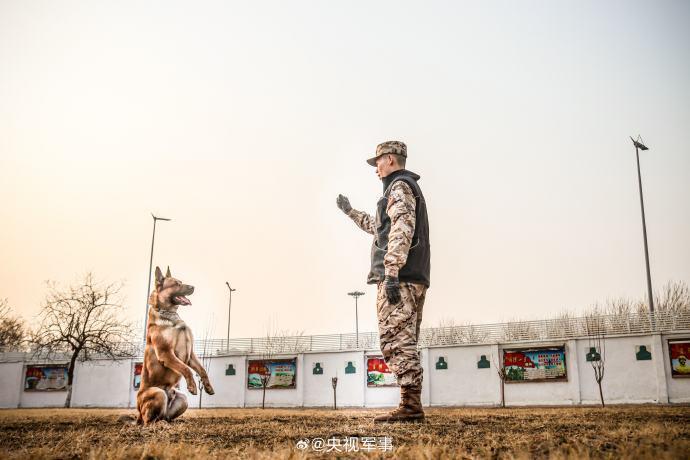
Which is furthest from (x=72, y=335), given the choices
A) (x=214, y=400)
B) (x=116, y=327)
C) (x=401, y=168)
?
(x=401, y=168)

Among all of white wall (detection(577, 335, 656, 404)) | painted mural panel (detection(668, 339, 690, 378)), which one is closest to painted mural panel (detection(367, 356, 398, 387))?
white wall (detection(577, 335, 656, 404))

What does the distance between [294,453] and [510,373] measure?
90.0 feet

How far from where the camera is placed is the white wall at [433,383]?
24.9 meters

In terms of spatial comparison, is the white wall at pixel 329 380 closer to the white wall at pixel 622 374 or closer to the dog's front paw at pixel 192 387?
the white wall at pixel 622 374

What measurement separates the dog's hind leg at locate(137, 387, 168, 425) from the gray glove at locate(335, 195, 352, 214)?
2627 millimetres

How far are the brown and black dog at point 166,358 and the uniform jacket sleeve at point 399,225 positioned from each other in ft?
6.53

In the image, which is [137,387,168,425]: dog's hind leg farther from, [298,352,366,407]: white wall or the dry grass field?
[298,352,366,407]: white wall

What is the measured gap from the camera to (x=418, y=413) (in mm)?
4570

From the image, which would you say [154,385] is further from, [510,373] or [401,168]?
[510,373]

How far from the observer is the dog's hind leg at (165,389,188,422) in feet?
15.9

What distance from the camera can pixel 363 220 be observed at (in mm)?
5945

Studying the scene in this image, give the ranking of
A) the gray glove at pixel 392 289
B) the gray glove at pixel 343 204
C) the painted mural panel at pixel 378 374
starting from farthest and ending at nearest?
1. the painted mural panel at pixel 378 374
2. the gray glove at pixel 343 204
3. the gray glove at pixel 392 289

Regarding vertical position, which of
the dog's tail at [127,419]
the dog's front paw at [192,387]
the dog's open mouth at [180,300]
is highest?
the dog's open mouth at [180,300]

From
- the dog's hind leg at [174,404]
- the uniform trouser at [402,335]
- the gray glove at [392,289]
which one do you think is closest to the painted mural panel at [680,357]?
the uniform trouser at [402,335]
